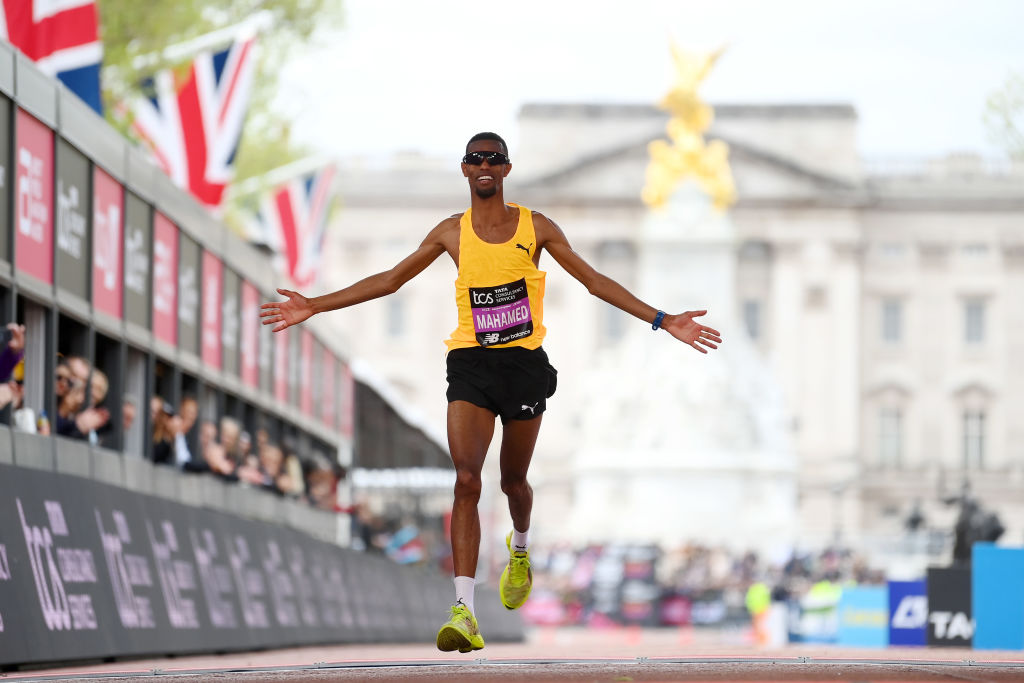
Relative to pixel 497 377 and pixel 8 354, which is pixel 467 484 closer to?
pixel 497 377

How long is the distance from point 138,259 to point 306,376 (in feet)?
34.3

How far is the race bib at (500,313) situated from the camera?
9.61 meters

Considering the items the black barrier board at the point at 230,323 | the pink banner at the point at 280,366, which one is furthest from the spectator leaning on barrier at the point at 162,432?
the pink banner at the point at 280,366

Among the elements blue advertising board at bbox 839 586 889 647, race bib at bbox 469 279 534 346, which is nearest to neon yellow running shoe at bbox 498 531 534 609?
race bib at bbox 469 279 534 346

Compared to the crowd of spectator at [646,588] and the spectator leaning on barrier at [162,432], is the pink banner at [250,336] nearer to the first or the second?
the spectator leaning on barrier at [162,432]

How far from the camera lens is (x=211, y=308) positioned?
67.5 ft

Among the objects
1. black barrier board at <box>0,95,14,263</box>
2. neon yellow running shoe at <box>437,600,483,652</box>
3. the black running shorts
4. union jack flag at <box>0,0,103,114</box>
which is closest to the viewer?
neon yellow running shoe at <box>437,600,483,652</box>

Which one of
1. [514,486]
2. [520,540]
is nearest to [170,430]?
[520,540]

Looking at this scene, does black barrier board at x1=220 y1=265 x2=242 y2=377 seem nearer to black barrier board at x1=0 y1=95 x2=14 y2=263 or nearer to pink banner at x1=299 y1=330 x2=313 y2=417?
pink banner at x1=299 y1=330 x2=313 y2=417

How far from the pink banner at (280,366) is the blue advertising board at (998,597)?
28.2ft

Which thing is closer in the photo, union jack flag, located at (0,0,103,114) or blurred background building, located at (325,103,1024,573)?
union jack flag, located at (0,0,103,114)

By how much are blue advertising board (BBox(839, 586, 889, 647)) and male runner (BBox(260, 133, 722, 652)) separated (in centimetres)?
2279

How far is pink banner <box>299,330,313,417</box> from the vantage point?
2706 cm

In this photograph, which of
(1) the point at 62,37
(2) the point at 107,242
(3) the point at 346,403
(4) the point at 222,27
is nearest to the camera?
(2) the point at 107,242
